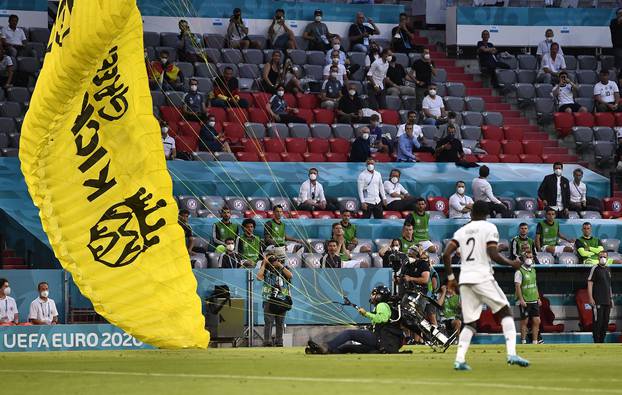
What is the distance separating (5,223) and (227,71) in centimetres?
696

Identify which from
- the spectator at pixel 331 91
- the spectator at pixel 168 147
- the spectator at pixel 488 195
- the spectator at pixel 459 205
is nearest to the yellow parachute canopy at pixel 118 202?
the spectator at pixel 168 147

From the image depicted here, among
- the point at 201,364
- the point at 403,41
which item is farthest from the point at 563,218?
→ the point at 201,364

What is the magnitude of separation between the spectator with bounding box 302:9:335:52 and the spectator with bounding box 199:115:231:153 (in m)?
5.23

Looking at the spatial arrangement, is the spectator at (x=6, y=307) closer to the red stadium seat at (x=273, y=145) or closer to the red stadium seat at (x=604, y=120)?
the red stadium seat at (x=273, y=145)

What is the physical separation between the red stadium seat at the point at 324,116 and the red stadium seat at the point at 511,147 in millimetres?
4240

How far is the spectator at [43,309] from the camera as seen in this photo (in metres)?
22.4

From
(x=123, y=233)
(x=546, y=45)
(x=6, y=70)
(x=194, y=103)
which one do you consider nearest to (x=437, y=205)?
(x=194, y=103)

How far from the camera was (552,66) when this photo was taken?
35.2 metres

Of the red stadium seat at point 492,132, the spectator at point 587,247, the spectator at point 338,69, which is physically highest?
the spectator at point 338,69

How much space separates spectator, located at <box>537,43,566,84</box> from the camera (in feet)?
115

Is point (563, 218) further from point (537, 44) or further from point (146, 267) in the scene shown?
point (146, 267)

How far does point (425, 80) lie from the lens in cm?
3328

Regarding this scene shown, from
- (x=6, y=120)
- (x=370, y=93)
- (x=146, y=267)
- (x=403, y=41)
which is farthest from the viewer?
(x=403, y=41)

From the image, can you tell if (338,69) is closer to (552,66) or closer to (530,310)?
(552,66)
